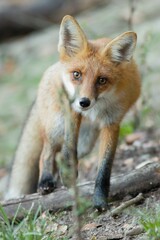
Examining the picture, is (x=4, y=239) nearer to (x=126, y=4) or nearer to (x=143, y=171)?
(x=143, y=171)

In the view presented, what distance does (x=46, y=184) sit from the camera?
6820mm

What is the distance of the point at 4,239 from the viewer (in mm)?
5141

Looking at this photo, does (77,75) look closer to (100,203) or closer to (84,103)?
(84,103)

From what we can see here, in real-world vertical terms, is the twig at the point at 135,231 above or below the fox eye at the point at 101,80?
below

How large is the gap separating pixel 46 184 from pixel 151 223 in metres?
1.96

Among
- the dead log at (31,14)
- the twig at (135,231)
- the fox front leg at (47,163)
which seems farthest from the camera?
the dead log at (31,14)

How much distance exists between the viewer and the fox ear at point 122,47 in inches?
245

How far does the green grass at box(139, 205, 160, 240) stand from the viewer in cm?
511

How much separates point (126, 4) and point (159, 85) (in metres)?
6.98

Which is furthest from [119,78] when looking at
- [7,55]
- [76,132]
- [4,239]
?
[7,55]

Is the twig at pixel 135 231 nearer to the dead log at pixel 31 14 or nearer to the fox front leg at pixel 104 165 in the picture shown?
the fox front leg at pixel 104 165

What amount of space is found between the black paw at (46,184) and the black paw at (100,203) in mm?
736

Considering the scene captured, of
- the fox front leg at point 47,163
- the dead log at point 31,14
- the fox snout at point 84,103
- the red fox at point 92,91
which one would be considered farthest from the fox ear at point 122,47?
the dead log at point 31,14

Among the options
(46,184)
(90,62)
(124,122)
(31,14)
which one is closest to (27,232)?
(46,184)
